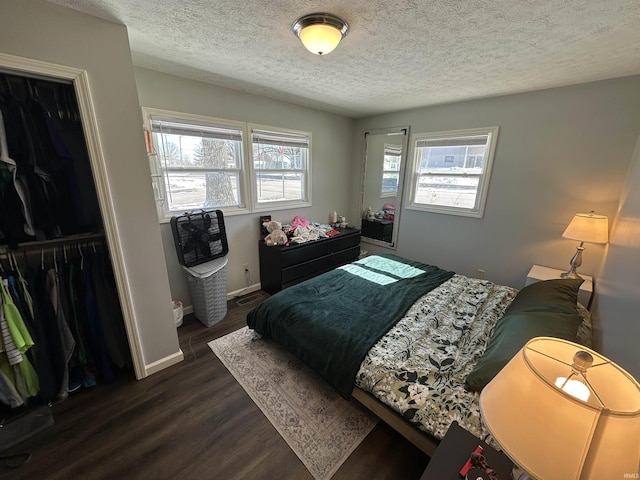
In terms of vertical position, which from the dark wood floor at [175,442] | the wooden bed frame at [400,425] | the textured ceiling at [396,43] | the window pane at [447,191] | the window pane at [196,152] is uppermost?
the textured ceiling at [396,43]

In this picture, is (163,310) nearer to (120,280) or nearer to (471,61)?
(120,280)

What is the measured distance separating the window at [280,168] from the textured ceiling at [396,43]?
66 centimetres

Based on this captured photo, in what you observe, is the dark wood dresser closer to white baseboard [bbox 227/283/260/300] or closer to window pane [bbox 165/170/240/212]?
white baseboard [bbox 227/283/260/300]

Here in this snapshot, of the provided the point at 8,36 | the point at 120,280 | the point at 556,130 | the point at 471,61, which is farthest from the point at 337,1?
the point at 556,130

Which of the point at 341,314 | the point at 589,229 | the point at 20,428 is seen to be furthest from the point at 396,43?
the point at 20,428

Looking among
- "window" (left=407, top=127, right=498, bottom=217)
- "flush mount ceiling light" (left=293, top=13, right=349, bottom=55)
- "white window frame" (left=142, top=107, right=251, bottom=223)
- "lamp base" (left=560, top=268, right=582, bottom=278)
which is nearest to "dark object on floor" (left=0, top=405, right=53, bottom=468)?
"white window frame" (left=142, top=107, right=251, bottom=223)

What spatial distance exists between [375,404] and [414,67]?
2536 mm

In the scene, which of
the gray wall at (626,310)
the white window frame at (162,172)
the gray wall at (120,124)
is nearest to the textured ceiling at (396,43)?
the gray wall at (120,124)

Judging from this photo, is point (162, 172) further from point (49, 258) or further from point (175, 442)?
point (175, 442)

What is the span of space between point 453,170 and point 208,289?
3.37m

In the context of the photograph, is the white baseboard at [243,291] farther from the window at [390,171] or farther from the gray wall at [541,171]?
the gray wall at [541,171]

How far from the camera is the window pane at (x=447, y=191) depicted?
3236 millimetres

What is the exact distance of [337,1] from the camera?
1281 millimetres

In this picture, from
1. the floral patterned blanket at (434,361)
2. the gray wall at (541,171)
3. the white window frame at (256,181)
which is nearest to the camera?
the floral patterned blanket at (434,361)
